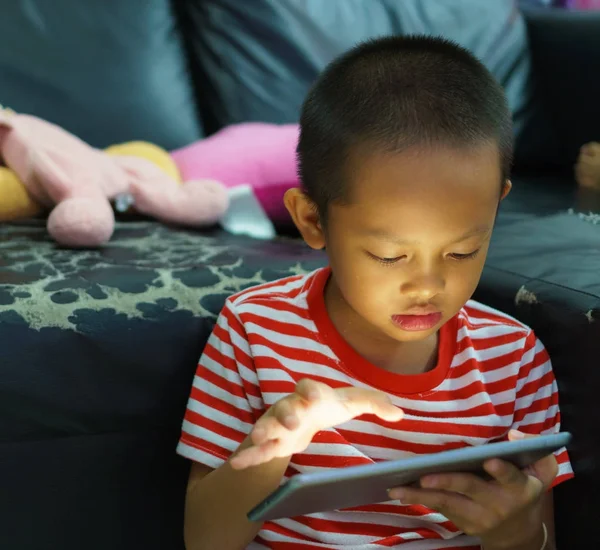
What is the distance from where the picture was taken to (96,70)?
1505mm

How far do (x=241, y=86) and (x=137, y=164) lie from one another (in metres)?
0.44

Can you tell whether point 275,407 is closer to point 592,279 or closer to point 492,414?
point 492,414

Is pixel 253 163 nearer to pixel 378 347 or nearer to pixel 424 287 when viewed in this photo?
pixel 378 347

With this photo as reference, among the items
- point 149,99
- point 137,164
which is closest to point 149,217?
point 137,164

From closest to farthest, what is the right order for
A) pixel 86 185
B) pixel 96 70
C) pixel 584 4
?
pixel 86 185
pixel 96 70
pixel 584 4

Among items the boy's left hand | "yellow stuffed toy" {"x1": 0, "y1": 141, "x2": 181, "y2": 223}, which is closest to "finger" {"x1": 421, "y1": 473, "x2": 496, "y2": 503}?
the boy's left hand

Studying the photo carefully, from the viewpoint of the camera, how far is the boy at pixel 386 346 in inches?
27.6

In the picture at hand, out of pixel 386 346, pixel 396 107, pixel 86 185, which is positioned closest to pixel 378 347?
pixel 386 346

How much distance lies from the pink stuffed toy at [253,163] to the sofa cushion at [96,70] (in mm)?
148

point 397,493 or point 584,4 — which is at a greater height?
point 584,4

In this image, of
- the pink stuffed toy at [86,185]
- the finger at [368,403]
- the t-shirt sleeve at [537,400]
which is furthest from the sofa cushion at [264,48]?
the finger at [368,403]

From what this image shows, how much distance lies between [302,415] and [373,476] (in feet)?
0.29

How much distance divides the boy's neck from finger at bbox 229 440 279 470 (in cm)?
17

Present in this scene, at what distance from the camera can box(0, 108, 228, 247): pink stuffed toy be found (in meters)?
1.09
